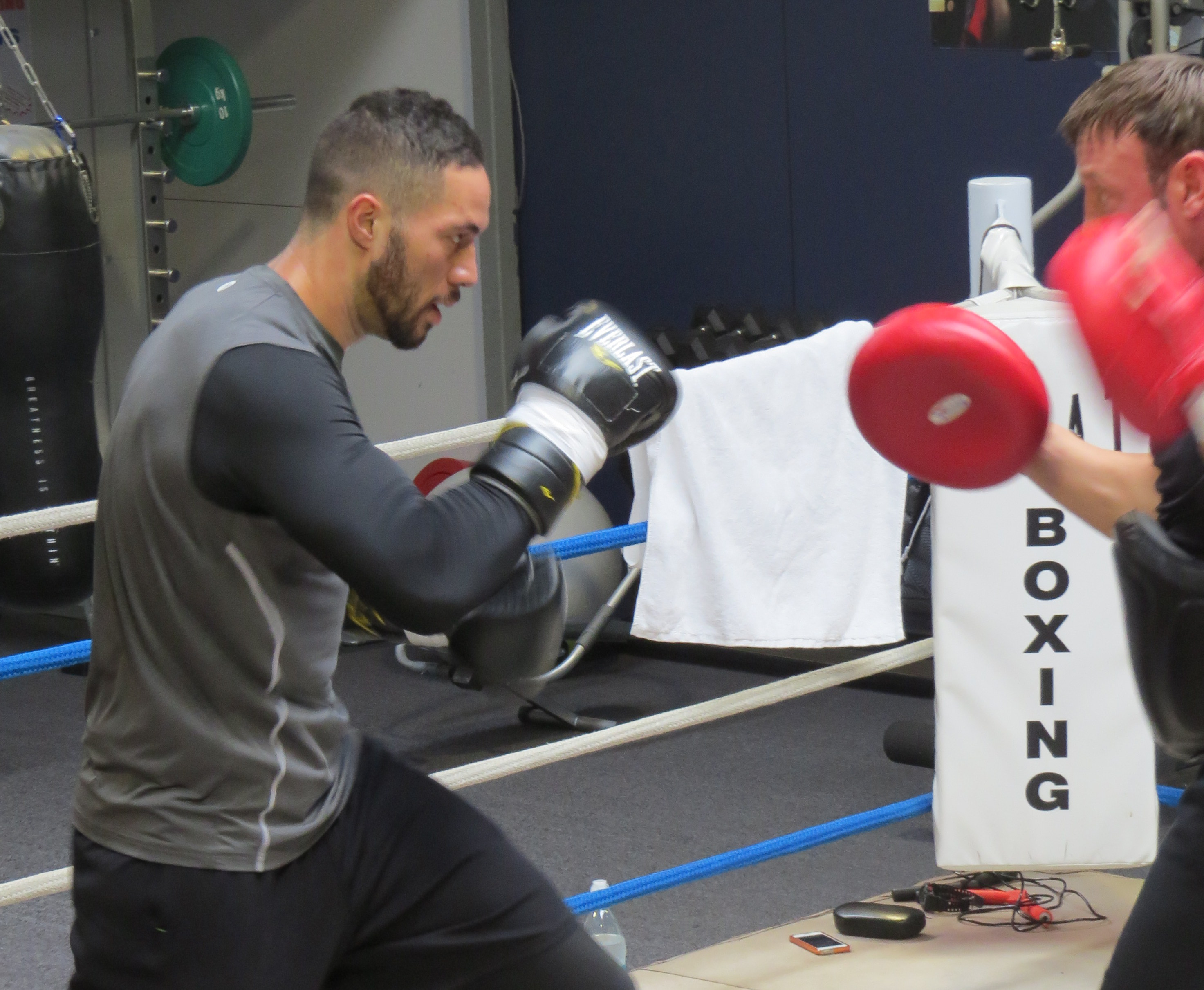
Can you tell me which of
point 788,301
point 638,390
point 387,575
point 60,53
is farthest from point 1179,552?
point 60,53

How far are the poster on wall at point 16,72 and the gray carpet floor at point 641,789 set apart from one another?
5.70ft

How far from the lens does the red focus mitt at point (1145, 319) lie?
1.34m

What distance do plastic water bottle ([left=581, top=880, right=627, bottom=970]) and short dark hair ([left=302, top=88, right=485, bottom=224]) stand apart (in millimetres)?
1355

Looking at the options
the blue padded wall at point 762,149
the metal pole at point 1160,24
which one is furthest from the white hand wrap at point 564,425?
the blue padded wall at point 762,149

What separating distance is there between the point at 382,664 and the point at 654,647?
76cm

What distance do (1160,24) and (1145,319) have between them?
1.50 metres

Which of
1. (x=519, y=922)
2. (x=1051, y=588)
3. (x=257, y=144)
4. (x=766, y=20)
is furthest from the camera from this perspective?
(x=257, y=144)

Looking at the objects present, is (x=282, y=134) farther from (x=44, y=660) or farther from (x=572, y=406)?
(x=572, y=406)

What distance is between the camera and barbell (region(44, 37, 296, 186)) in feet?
15.8

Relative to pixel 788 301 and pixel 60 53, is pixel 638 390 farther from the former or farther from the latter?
pixel 60 53

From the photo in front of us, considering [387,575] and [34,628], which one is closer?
[387,575]

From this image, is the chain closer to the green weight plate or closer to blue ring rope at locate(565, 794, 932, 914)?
the green weight plate

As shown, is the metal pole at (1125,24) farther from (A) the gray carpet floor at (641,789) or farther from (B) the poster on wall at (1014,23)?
(A) the gray carpet floor at (641,789)

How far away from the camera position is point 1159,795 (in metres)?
2.52
